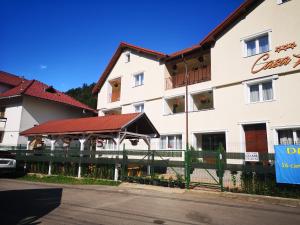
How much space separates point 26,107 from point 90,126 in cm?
1296

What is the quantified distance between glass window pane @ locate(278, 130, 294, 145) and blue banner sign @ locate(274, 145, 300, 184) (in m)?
5.54

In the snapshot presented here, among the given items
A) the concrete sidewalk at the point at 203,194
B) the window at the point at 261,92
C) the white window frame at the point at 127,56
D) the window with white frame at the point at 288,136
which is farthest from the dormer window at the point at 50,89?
the window with white frame at the point at 288,136

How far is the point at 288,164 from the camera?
32.3ft

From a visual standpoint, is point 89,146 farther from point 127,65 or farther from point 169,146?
point 127,65

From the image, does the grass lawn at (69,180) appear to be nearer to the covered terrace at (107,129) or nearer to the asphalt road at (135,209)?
the covered terrace at (107,129)

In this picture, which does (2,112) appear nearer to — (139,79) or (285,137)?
(139,79)

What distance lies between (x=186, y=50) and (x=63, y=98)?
55.4 ft

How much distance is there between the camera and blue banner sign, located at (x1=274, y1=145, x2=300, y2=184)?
959 cm

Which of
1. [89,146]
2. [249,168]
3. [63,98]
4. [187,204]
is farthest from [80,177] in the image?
[63,98]

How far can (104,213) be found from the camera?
738 cm

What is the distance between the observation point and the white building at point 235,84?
15.3 metres

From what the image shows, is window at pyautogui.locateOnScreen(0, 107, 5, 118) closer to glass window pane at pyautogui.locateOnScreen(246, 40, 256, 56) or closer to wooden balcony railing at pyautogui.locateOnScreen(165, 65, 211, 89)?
wooden balcony railing at pyautogui.locateOnScreen(165, 65, 211, 89)

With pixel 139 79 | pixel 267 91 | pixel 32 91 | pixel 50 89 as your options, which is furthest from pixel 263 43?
pixel 50 89

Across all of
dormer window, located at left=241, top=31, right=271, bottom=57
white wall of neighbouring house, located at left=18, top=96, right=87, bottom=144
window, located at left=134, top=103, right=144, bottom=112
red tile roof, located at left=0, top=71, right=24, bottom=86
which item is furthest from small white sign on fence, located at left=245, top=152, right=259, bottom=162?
red tile roof, located at left=0, top=71, right=24, bottom=86
